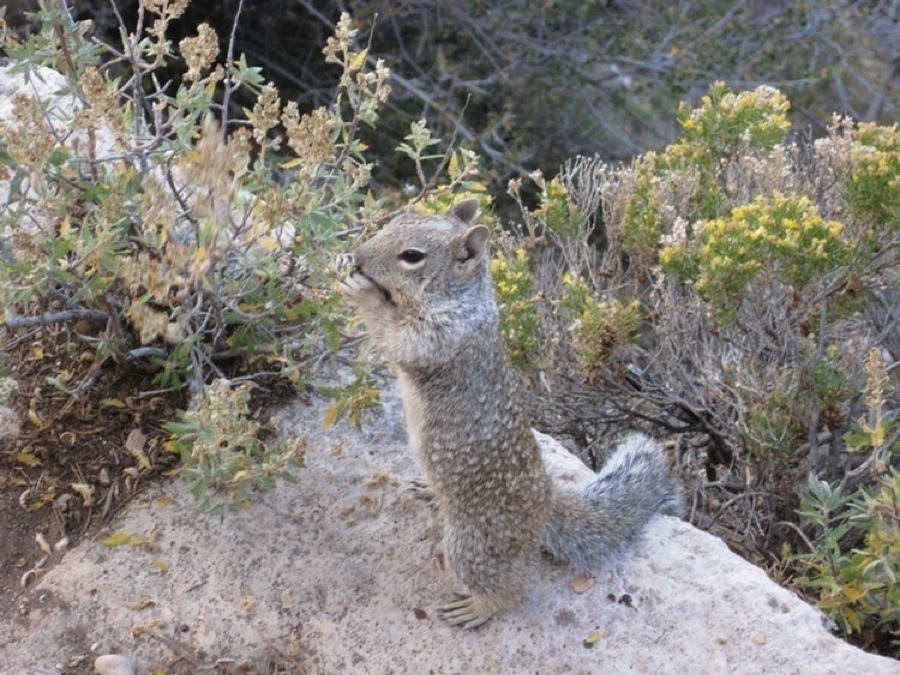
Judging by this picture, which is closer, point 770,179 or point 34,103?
point 34,103

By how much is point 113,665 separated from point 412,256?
4.32 ft

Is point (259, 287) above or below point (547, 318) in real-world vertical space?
above

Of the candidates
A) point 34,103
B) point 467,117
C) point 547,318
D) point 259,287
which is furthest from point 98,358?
point 467,117

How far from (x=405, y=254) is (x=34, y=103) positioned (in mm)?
1040

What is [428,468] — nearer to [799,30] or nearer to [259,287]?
[259,287]

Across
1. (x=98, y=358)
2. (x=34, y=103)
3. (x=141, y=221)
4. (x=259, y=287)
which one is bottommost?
(x=98, y=358)

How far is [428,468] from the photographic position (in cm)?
305

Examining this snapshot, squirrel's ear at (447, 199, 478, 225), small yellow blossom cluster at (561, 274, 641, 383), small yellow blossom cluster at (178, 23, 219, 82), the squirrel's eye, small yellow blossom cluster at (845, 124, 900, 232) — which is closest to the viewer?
small yellow blossom cluster at (178, 23, 219, 82)

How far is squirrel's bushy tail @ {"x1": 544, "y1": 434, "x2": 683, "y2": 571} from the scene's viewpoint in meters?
3.10

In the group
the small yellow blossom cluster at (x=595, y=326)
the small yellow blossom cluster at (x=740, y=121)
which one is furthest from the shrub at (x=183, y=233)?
the small yellow blossom cluster at (x=740, y=121)

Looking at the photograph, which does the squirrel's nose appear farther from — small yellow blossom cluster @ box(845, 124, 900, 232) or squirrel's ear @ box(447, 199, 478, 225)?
small yellow blossom cluster @ box(845, 124, 900, 232)

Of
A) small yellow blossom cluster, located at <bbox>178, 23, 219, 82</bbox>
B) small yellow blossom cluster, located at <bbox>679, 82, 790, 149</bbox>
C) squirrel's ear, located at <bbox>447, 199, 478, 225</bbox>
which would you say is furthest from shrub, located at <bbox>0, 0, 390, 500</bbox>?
small yellow blossom cluster, located at <bbox>679, 82, 790, 149</bbox>

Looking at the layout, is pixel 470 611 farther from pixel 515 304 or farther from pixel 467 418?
pixel 515 304

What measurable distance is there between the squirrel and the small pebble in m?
0.83
